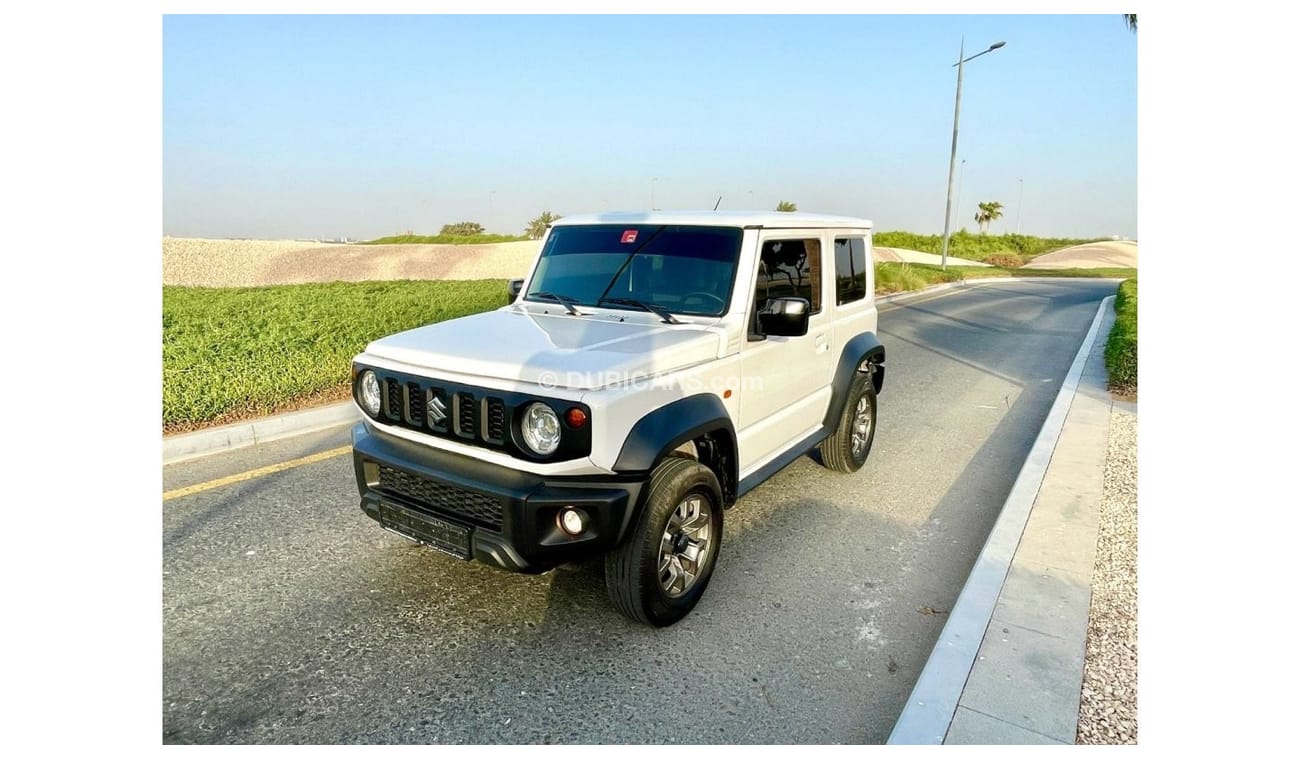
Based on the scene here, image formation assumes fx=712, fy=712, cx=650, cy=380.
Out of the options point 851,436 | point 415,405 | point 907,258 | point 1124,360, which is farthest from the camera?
point 907,258

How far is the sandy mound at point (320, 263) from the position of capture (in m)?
22.6

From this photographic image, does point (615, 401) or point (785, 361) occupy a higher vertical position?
point (785, 361)

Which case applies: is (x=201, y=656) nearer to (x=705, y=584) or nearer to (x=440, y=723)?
(x=440, y=723)

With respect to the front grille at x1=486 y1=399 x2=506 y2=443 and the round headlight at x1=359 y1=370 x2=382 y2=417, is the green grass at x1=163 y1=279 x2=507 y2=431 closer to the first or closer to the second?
the round headlight at x1=359 y1=370 x2=382 y2=417

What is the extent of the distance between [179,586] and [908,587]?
389 cm

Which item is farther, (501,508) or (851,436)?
(851,436)

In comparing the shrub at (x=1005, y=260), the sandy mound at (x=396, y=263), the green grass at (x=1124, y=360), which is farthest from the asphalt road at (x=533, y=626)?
the shrub at (x=1005, y=260)

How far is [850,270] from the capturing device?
5.26 meters

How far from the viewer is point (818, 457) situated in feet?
18.9

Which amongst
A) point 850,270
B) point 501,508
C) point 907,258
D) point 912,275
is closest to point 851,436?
point 850,270

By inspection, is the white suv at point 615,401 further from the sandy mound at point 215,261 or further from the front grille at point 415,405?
the sandy mound at point 215,261

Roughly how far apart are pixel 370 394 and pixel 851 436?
11.5ft

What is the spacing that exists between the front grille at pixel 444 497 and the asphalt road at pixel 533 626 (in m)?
0.61

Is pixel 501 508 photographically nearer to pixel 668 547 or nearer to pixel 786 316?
pixel 668 547
